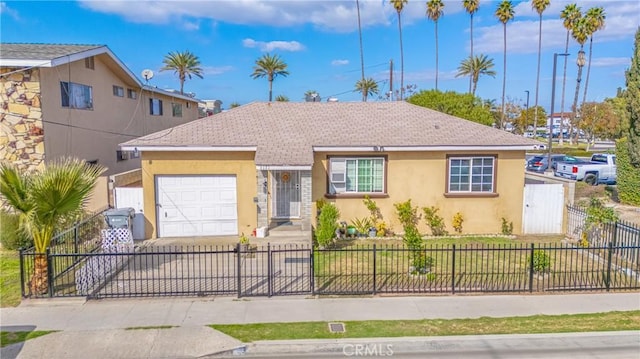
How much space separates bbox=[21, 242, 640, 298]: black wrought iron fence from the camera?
10.5 meters

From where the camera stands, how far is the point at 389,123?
1827 centimetres

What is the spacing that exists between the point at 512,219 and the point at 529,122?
227ft

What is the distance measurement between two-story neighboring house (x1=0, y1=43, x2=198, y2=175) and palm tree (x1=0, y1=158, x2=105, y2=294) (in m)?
6.61

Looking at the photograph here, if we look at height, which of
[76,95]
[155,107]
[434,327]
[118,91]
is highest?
[118,91]

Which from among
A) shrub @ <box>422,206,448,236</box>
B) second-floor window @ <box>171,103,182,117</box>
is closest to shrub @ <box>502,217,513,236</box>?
shrub @ <box>422,206,448,236</box>

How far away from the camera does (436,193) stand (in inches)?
665

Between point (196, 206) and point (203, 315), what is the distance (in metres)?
7.32

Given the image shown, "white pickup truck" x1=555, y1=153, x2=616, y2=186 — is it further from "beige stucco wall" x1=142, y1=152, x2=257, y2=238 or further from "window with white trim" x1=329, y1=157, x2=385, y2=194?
"beige stucco wall" x1=142, y1=152, x2=257, y2=238

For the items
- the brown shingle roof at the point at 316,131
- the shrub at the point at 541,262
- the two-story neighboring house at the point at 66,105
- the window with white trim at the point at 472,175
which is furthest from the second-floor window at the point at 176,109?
the shrub at the point at 541,262

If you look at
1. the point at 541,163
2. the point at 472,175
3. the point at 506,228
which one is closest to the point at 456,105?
the point at 541,163

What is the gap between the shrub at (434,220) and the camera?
658 inches

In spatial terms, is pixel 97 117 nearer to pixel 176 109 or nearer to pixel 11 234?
pixel 11 234

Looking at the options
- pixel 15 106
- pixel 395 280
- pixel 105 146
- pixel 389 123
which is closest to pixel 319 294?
pixel 395 280

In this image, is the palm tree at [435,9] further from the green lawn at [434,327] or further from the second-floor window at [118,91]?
the green lawn at [434,327]
